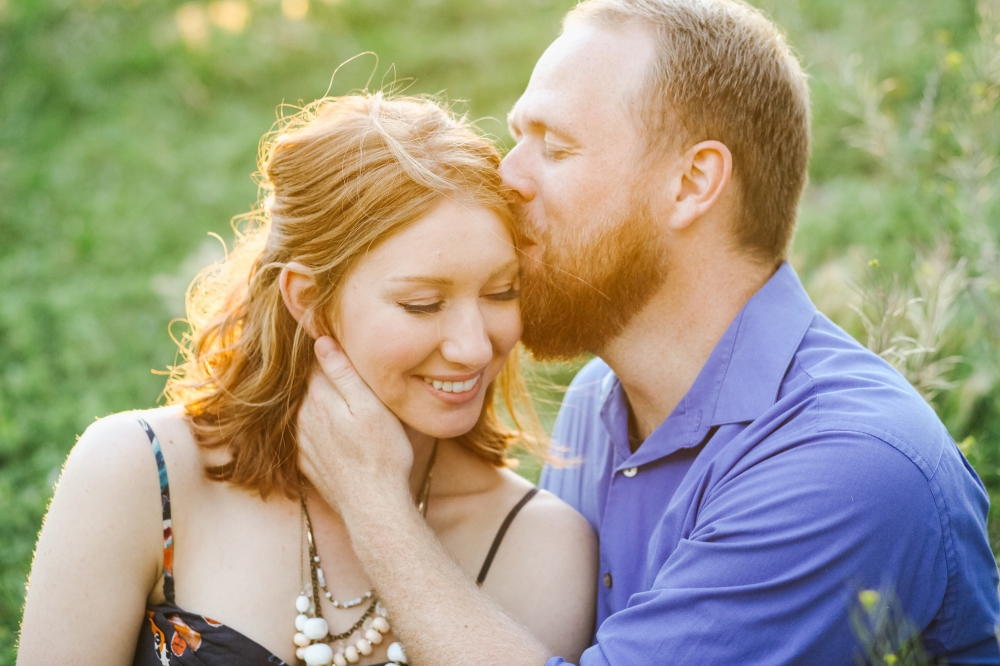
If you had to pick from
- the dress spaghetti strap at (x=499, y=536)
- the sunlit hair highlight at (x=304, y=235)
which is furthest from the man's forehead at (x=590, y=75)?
the dress spaghetti strap at (x=499, y=536)

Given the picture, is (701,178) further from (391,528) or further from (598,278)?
(391,528)

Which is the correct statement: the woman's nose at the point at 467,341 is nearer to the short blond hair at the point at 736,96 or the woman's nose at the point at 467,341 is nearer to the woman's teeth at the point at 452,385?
the woman's teeth at the point at 452,385

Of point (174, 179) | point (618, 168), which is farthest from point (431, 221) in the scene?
point (174, 179)

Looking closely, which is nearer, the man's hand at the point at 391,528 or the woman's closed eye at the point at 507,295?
the man's hand at the point at 391,528

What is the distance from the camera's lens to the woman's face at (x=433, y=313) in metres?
2.55

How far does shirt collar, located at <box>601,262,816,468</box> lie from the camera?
261 centimetres

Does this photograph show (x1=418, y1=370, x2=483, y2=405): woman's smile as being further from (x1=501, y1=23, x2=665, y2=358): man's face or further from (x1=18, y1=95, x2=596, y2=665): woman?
(x1=501, y1=23, x2=665, y2=358): man's face

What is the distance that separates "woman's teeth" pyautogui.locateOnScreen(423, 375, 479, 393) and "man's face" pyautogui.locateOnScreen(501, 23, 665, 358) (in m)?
0.31

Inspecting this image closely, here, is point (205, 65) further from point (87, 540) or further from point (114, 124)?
point (87, 540)

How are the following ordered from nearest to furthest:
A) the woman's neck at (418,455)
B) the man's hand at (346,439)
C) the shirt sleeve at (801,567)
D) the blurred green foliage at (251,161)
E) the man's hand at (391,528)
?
the shirt sleeve at (801,567) < the man's hand at (391,528) < the man's hand at (346,439) < the woman's neck at (418,455) < the blurred green foliage at (251,161)

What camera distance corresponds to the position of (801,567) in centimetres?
204

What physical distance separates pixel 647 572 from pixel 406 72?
7.31 metres

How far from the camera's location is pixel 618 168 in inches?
115

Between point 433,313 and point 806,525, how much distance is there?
1.20 m
